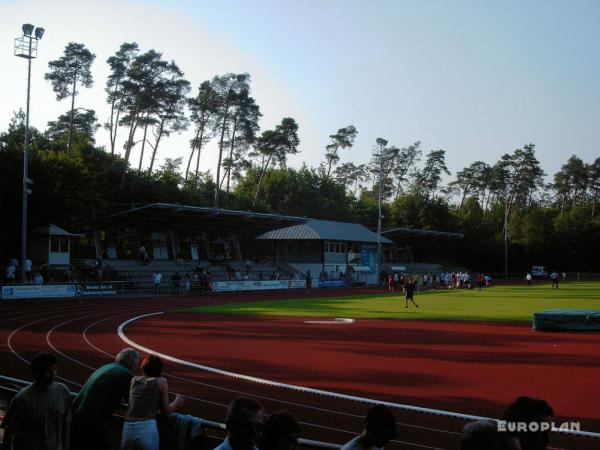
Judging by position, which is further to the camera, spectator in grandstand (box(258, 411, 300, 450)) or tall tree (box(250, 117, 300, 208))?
tall tree (box(250, 117, 300, 208))

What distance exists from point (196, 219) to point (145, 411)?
4899cm

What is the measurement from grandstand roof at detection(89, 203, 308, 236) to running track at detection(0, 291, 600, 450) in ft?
74.6

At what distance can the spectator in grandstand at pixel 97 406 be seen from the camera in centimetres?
600

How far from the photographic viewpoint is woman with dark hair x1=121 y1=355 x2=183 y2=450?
Answer: 5.78m

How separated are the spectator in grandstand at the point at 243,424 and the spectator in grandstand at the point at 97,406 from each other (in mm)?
2267

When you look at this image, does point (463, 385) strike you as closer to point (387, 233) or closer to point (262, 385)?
point (262, 385)

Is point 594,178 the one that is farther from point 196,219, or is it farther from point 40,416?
point 40,416

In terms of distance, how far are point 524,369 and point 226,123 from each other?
60.3 metres

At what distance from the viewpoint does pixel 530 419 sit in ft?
12.7

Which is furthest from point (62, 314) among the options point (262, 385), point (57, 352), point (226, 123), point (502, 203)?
point (502, 203)

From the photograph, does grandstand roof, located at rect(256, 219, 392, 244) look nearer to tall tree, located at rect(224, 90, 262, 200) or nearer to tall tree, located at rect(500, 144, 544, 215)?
tall tree, located at rect(224, 90, 262, 200)

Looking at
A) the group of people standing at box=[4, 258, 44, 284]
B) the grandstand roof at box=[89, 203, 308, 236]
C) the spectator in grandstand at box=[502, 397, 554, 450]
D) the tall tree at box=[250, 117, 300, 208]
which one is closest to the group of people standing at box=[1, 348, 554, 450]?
the spectator in grandstand at box=[502, 397, 554, 450]

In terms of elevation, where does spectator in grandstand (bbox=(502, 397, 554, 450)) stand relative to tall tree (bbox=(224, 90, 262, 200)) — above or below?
below

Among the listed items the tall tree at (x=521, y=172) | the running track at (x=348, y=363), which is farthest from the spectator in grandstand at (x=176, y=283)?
the tall tree at (x=521, y=172)
